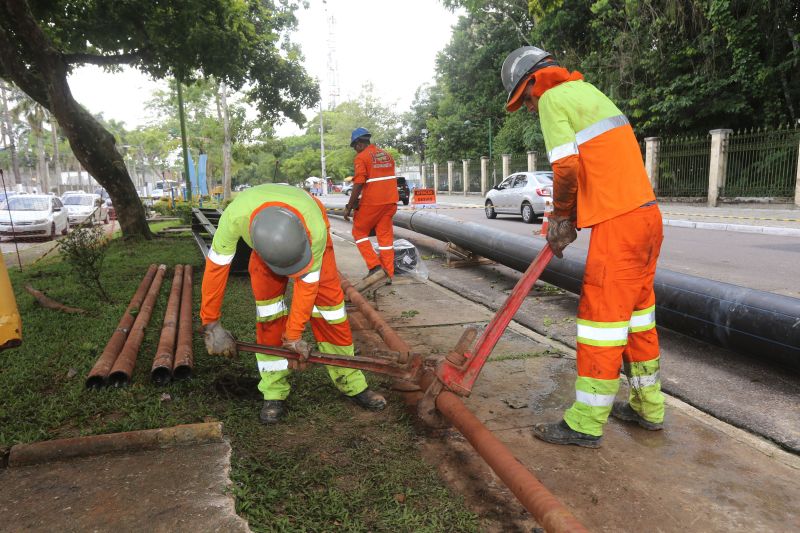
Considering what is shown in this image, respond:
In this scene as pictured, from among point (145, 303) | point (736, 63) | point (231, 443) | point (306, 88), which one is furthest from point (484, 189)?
point (231, 443)

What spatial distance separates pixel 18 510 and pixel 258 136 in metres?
37.9

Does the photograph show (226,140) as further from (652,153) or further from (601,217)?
(601,217)

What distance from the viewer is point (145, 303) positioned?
5320 millimetres

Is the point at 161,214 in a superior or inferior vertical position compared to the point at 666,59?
inferior

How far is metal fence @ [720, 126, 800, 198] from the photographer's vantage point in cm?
1627

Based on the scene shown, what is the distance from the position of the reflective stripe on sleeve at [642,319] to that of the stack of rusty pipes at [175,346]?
2.58m

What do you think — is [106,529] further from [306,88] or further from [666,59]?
[666,59]

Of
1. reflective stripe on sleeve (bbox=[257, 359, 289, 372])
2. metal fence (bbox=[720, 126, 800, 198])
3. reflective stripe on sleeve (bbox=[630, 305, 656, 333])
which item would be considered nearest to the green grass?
reflective stripe on sleeve (bbox=[257, 359, 289, 372])

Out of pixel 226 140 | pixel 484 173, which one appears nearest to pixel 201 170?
pixel 226 140

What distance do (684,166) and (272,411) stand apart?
784 inches

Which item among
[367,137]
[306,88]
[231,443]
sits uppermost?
[306,88]

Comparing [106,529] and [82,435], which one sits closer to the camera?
[106,529]

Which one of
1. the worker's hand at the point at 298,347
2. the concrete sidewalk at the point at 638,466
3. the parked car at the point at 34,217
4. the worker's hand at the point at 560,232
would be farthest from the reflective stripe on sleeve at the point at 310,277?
the parked car at the point at 34,217

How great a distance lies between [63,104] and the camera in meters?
9.92
